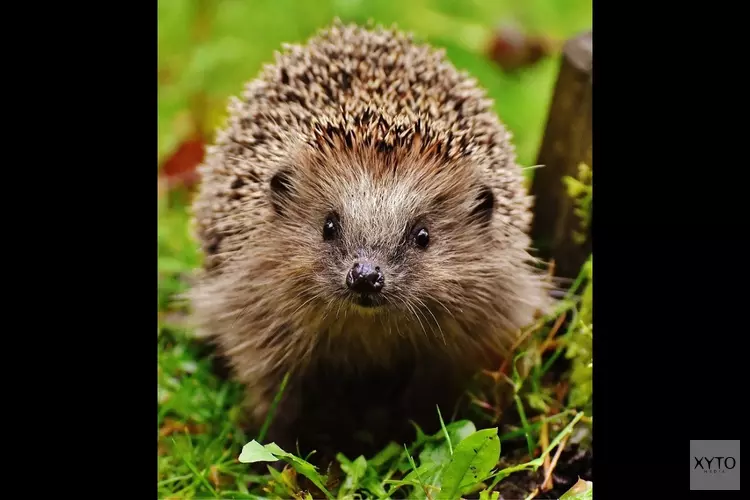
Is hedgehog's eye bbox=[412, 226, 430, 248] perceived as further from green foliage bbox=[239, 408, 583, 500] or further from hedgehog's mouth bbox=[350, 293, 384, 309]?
green foliage bbox=[239, 408, 583, 500]

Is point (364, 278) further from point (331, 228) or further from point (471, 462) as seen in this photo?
point (471, 462)

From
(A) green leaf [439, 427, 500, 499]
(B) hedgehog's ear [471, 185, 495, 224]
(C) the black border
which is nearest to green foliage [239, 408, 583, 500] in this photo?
(A) green leaf [439, 427, 500, 499]

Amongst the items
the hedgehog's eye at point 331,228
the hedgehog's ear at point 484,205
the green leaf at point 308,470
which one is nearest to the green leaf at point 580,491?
the green leaf at point 308,470

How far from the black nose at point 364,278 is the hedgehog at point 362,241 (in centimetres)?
2

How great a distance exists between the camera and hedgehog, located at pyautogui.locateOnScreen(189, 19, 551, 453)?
5.42 ft

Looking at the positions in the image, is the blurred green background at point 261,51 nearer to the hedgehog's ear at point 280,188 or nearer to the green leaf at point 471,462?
the hedgehog's ear at point 280,188

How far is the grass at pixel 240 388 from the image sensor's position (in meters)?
1.66

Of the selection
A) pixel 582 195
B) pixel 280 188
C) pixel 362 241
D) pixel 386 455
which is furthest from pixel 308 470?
pixel 582 195

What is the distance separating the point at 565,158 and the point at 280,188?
801mm

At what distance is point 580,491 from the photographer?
5.09 feet
